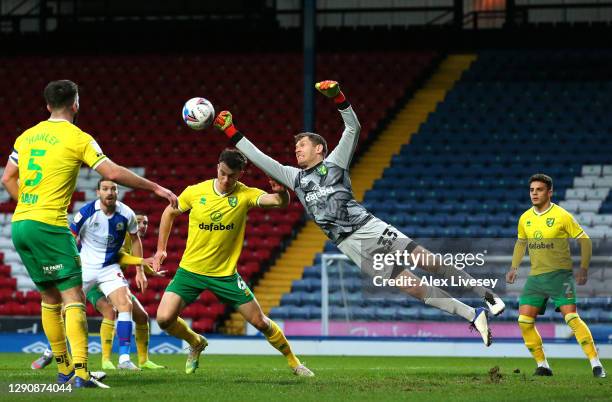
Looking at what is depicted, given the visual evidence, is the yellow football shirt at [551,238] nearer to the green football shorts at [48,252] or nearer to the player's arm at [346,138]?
the player's arm at [346,138]

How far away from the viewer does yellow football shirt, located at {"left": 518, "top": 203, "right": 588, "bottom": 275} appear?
10.2m

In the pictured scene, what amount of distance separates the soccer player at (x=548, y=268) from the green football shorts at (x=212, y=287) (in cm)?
273

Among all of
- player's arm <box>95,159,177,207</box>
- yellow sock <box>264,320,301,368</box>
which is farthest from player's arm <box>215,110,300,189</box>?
player's arm <box>95,159,177,207</box>

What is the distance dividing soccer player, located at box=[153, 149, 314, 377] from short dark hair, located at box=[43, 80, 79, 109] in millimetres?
2270

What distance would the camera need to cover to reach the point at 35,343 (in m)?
16.3

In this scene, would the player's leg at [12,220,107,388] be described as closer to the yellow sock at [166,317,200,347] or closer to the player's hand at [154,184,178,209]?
the player's hand at [154,184,178,209]

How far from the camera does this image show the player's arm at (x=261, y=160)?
30.9 ft

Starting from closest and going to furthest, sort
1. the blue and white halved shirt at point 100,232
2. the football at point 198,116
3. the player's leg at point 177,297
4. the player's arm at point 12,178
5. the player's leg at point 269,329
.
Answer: the player's arm at point 12,178 < the player's leg at point 269,329 < the player's leg at point 177,297 < the football at point 198,116 < the blue and white halved shirt at point 100,232

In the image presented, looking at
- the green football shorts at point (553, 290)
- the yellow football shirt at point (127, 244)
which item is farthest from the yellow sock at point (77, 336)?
the green football shorts at point (553, 290)

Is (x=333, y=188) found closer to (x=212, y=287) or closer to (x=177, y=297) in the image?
(x=212, y=287)

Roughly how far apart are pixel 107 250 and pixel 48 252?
3872mm

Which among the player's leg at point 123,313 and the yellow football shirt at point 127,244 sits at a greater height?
the yellow football shirt at point 127,244

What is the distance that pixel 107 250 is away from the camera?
445 inches

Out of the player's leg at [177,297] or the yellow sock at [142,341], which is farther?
the yellow sock at [142,341]
